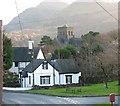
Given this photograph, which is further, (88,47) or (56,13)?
(56,13)

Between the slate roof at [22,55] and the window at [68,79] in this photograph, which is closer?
the window at [68,79]

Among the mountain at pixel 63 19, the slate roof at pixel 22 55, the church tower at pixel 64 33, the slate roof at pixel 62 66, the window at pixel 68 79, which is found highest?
the mountain at pixel 63 19

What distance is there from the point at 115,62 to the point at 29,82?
1367cm

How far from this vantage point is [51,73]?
48062mm

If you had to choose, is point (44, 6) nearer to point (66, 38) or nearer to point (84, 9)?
point (84, 9)

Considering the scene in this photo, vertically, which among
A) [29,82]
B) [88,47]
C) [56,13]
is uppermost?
[56,13]

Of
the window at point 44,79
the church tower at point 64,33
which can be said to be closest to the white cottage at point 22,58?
the window at point 44,79

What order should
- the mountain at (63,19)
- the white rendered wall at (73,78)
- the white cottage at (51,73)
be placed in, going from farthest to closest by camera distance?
the mountain at (63,19) < the white rendered wall at (73,78) < the white cottage at (51,73)

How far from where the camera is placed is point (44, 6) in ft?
600

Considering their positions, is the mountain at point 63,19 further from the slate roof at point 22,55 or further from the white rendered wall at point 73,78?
→ the white rendered wall at point 73,78

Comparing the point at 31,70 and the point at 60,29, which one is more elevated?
the point at 60,29

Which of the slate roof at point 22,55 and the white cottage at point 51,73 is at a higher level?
the slate roof at point 22,55

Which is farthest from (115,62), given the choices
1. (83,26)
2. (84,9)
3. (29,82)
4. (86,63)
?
(84,9)

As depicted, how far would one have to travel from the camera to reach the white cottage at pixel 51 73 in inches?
1873
